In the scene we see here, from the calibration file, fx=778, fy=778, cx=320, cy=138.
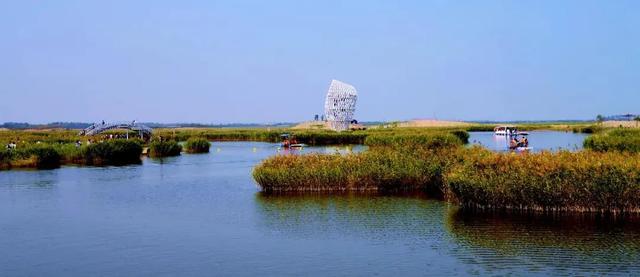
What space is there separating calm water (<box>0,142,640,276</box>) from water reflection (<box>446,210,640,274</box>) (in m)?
0.04

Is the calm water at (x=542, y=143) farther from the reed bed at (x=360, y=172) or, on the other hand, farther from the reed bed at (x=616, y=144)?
the reed bed at (x=360, y=172)

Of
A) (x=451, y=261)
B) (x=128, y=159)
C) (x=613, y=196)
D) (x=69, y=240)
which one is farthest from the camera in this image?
(x=128, y=159)

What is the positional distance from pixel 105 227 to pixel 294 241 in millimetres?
8680

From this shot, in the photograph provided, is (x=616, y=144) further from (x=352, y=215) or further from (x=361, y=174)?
(x=352, y=215)

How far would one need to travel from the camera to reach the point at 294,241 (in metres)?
26.8

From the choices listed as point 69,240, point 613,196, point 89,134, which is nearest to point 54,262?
point 69,240

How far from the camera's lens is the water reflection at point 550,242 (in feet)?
73.5

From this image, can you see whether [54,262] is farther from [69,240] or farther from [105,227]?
[105,227]

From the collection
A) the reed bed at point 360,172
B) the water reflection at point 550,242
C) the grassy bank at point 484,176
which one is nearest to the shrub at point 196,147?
the grassy bank at point 484,176

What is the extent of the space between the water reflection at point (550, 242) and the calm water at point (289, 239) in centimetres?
4

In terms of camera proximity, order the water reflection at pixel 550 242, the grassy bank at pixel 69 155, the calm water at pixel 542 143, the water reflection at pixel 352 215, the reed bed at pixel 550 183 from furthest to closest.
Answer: the calm water at pixel 542 143, the grassy bank at pixel 69 155, the reed bed at pixel 550 183, the water reflection at pixel 352 215, the water reflection at pixel 550 242

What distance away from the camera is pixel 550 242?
25.4 metres

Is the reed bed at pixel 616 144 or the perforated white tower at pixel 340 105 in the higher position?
the perforated white tower at pixel 340 105

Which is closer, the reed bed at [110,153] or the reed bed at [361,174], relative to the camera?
the reed bed at [361,174]
